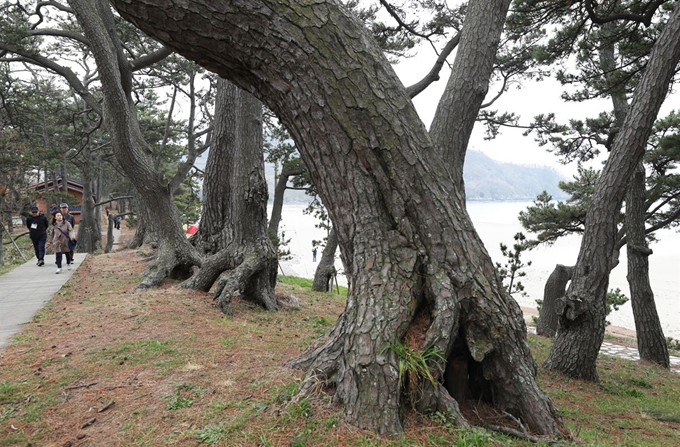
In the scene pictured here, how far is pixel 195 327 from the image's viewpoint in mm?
5359

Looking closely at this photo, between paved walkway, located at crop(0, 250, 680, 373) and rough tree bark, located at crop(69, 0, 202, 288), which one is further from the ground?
rough tree bark, located at crop(69, 0, 202, 288)

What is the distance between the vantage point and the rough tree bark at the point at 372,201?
245 centimetres

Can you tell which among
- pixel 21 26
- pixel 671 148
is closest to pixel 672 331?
pixel 671 148

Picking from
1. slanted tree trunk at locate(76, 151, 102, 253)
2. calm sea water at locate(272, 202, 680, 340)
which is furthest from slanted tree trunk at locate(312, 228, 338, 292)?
slanted tree trunk at locate(76, 151, 102, 253)

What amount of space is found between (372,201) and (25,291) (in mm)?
8077

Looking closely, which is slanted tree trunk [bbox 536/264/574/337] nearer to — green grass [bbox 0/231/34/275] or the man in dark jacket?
the man in dark jacket

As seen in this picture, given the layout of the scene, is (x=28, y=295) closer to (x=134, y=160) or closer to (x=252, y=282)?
(x=134, y=160)

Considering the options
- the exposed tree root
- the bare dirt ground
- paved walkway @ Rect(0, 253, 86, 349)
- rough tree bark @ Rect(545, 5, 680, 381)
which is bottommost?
paved walkway @ Rect(0, 253, 86, 349)

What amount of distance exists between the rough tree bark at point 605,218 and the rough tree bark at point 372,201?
3.11 meters

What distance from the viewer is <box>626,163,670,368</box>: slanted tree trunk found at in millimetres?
8156

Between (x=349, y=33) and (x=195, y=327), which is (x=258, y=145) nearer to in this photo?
(x=195, y=327)

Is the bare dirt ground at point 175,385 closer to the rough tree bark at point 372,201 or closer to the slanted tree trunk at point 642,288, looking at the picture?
the rough tree bark at point 372,201

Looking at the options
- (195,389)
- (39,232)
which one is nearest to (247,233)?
(195,389)

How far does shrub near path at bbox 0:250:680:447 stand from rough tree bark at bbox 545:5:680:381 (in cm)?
47
